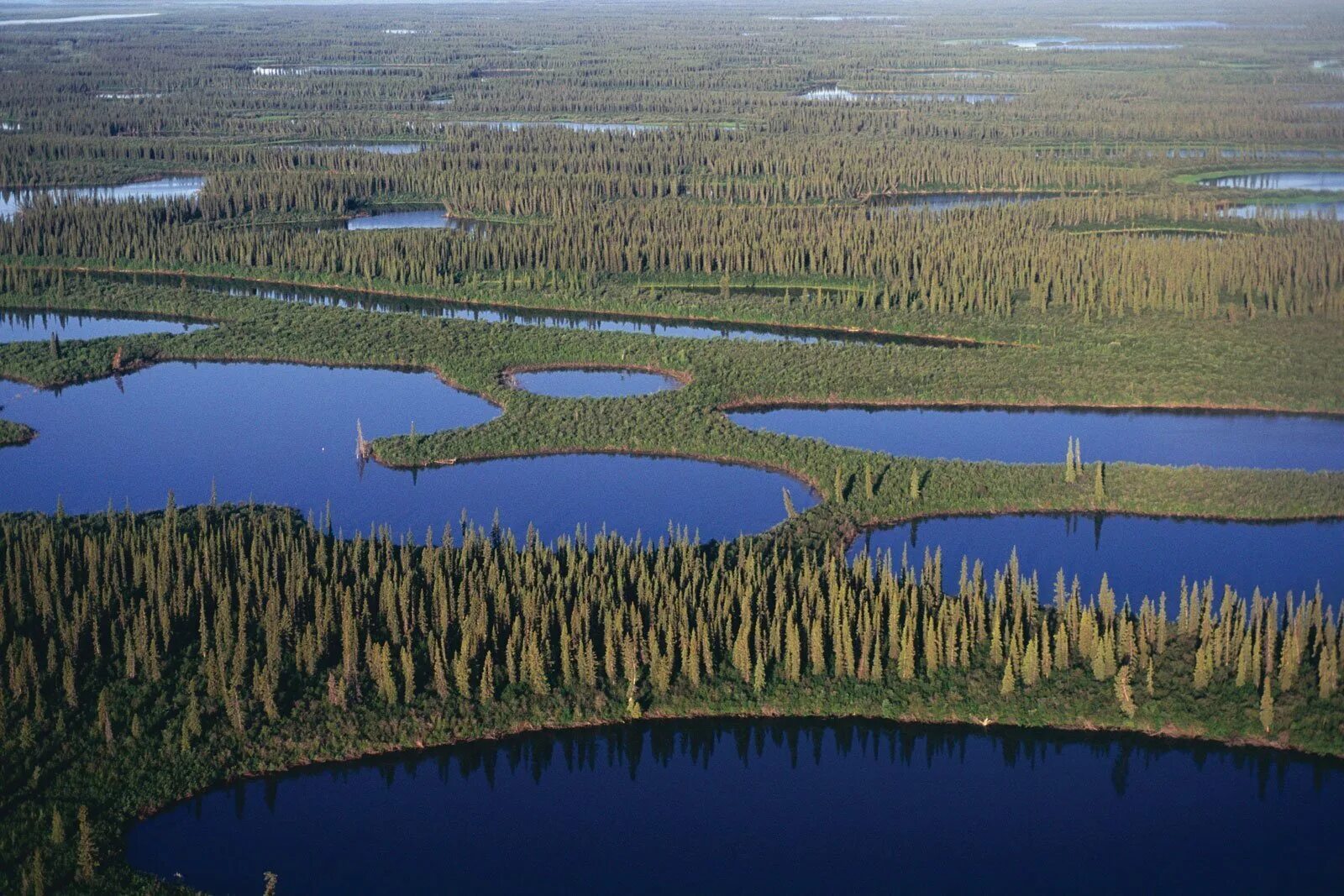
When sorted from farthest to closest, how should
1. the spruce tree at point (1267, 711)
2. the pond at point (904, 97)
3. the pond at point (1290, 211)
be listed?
1. the pond at point (904, 97)
2. the pond at point (1290, 211)
3. the spruce tree at point (1267, 711)

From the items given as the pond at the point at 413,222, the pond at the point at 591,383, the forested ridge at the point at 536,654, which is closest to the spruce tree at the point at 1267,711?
the forested ridge at the point at 536,654

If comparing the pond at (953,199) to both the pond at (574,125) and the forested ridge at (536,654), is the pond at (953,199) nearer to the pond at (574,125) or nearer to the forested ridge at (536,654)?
the pond at (574,125)

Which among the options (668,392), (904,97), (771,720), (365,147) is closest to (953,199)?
(668,392)

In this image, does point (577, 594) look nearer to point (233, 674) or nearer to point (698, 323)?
point (233, 674)

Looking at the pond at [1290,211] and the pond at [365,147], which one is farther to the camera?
the pond at [365,147]

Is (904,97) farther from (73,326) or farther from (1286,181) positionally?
(73,326)

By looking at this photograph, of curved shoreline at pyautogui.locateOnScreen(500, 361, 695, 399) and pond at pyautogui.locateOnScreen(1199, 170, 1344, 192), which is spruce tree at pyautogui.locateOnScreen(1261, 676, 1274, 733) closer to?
curved shoreline at pyautogui.locateOnScreen(500, 361, 695, 399)
